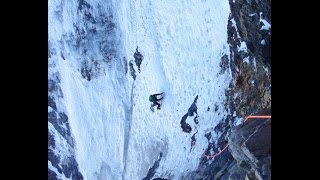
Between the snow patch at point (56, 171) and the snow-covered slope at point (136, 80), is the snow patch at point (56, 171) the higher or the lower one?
the lower one

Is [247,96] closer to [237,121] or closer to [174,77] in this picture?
[237,121]

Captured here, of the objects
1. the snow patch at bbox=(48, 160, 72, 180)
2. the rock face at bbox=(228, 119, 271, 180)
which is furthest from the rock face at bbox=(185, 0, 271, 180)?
the snow patch at bbox=(48, 160, 72, 180)

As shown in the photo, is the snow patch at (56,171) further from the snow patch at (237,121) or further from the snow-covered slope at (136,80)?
the snow patch at (237,121)

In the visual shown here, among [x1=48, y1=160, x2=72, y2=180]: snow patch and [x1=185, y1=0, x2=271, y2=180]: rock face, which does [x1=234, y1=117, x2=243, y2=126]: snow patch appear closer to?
[x1=185, y1=0, x2=271, y2=180]: rock face

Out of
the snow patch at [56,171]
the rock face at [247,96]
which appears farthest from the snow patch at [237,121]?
the snow patch at [56,171]

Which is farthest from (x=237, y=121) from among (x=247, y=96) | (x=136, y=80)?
(x=136, y=80)
